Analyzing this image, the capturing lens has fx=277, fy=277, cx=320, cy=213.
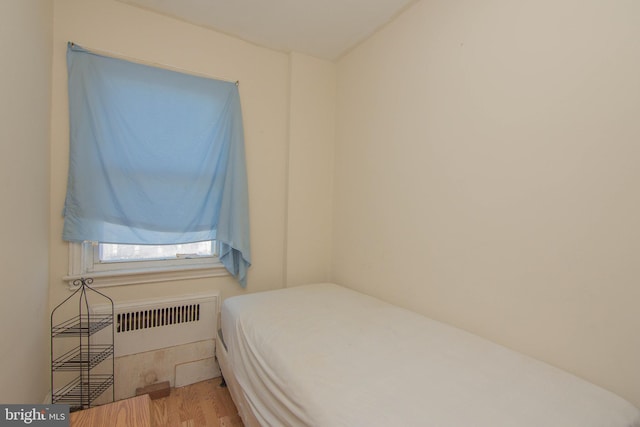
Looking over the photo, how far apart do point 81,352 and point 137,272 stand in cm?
52

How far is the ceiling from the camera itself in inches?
69.2

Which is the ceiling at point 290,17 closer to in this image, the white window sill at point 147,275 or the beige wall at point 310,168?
the beige wall at point 310,168

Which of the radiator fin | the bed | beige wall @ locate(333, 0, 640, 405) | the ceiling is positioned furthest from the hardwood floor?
the ceiling

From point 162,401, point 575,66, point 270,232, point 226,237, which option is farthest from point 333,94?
point 162,401

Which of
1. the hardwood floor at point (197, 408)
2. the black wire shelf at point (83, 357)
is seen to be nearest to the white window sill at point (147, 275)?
the black wire shelf at point (83, 357)

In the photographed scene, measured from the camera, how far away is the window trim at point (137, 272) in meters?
1.67

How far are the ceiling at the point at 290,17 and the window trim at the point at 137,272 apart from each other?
1.63m

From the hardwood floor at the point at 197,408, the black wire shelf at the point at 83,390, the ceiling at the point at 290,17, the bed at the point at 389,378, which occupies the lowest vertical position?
the hardwood floor at the point at 197,408

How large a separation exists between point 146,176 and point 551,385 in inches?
89.8

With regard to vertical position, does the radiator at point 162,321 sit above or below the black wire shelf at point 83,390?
above

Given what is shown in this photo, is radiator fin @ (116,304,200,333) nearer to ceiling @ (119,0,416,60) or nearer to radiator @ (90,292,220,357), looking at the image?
radiator @ (90,292,220,357)

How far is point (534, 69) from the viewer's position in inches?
46.1

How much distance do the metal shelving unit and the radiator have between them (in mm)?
52

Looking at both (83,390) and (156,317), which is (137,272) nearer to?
(156,317)
